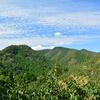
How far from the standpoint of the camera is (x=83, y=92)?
158m

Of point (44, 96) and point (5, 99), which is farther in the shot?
point (44, 96)

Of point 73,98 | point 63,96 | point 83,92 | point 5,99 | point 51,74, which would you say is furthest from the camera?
point 51,74

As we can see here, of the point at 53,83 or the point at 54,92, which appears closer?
the point at 54,92

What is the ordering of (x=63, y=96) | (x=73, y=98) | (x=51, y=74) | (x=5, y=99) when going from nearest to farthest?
(x=5, y=99)
(x=73, y=98)
(x=63, y=96)
(x=51, y=74)

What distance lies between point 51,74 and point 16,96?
5428 centimetres

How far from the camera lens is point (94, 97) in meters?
150

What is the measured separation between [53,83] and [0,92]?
4088 centimetres

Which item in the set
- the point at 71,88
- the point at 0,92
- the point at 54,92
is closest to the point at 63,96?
the point at 54,92

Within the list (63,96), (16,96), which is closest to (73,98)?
(63,96)

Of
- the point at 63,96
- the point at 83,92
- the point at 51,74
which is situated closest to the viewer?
the point at 63,96

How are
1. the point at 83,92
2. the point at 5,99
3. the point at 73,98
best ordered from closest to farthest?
the point at 5,99 < the point at 73,98 < the point at 83,92

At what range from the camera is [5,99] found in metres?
126

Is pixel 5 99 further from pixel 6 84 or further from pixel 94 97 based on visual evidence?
pixel 94 97

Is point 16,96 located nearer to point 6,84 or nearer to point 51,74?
point 6,84
